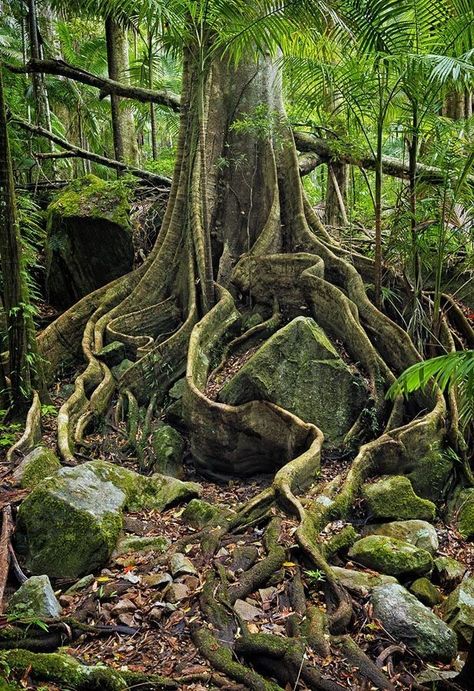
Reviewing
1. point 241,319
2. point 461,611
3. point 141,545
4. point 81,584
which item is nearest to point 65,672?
point 81,584

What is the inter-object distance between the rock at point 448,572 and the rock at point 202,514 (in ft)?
5.42

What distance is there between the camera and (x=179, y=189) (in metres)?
7.82

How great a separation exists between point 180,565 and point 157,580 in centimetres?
19

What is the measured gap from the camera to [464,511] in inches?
203

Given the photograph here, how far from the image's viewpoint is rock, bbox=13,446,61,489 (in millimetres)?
4711

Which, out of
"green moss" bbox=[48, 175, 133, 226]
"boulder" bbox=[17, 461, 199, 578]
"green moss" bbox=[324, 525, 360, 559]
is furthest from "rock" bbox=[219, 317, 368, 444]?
"green moss" bbox=[48, 175, 133, 226]

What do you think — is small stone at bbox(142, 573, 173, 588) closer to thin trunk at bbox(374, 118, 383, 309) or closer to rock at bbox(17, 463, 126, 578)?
rock at bbox(17, 463, 126, 578)

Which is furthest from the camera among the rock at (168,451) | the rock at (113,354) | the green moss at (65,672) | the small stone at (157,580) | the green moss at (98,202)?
the green moss at (98,202)

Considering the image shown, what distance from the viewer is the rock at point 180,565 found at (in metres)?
3.74

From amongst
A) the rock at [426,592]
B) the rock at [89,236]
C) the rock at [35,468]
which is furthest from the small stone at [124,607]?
the rock at [89,236]

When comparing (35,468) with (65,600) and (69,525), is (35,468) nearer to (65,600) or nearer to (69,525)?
(69,525)

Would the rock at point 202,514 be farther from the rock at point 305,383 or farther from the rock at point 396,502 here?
the rock at point 305,383

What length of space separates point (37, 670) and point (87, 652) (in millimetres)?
446

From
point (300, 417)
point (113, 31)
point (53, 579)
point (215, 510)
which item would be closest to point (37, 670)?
point (53, 579)
